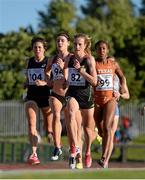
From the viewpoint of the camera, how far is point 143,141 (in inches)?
1764

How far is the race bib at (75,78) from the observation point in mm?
13773

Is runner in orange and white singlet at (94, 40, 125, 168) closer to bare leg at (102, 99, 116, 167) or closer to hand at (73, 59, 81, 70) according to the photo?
bare leg at (102, 99, 116, 167)

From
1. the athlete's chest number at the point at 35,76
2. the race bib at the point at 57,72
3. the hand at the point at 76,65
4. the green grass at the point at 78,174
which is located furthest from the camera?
the athlete's chest number at the point at 35,76

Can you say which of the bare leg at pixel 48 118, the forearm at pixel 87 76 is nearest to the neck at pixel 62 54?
the forearm at pixel 87 76

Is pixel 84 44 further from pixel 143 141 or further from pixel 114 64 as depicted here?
pixel 143 141

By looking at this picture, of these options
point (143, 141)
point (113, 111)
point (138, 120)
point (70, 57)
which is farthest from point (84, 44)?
point (138, 120)

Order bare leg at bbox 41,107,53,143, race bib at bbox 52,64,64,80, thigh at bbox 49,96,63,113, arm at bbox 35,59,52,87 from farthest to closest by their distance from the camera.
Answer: bare leg at bbox 41,107,53,143, arm at bbox 35,59,52,87, race bib at bbox 52,64,64,80, thigh at bbox 49,96,63,113

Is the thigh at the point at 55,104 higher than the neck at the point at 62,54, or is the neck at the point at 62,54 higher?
the neck at the point at 62,54

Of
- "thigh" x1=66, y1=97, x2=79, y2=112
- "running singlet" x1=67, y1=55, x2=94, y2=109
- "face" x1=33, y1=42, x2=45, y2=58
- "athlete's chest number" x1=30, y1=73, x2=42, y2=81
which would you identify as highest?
"face" x1=33, y1=42, x2=45, y2=58

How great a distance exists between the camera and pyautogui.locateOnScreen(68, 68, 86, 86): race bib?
13.8 metres

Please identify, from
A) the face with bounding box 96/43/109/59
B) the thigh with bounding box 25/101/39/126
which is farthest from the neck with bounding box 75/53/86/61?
the thigh with bounding box 25/101/39/126

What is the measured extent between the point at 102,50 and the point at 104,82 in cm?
62

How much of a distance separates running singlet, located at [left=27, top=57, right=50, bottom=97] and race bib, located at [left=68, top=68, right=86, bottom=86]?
0.92 meters

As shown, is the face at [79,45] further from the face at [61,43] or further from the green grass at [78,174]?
the green grass at [78,174]
